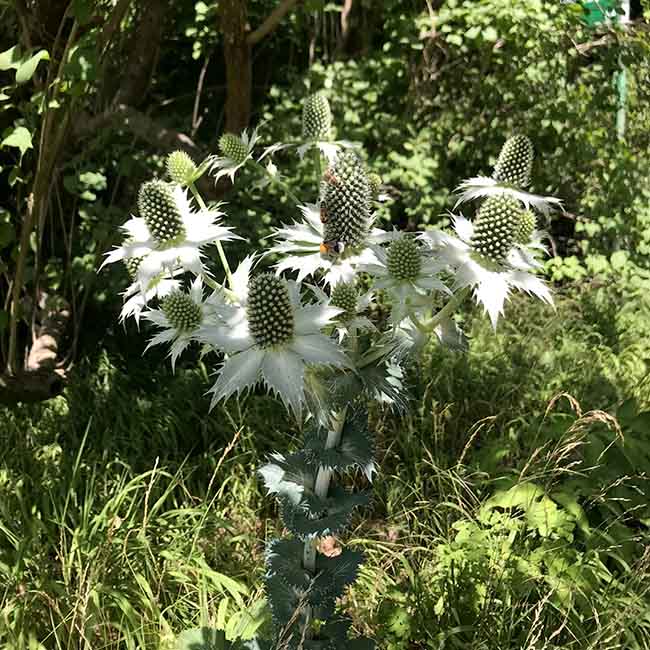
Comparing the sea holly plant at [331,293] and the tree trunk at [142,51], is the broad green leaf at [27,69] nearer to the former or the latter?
the sea holly plant at [331,293]

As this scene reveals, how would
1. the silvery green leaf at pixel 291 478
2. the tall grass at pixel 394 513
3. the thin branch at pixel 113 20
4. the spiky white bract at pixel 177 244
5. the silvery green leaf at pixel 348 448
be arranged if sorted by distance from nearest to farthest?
the spiky white bract at pixel 177 244 → the silvery green leaf at pixel 348 448 → the silvery green leaf at pixel 291 478 → the tall grass at pixel 394 513 → the thin branch at pixel 113 20

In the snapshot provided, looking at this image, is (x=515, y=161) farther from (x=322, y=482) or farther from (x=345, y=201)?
(x=322, y=482)

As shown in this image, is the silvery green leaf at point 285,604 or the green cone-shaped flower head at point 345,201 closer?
the green cone-shaped flower head at point 345,201

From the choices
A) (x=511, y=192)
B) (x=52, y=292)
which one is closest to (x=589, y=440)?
(x=511, y=192)

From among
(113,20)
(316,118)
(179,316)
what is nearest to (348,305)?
(179,316)

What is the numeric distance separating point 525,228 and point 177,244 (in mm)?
653

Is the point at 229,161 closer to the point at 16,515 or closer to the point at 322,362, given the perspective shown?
the point at 322,362

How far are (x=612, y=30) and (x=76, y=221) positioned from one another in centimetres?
343

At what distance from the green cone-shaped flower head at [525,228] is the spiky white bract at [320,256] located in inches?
9.1

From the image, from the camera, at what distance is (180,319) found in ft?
4.73

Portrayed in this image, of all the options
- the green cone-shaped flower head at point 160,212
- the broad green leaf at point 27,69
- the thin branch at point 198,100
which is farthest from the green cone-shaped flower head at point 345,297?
the thin branch at point 198,100

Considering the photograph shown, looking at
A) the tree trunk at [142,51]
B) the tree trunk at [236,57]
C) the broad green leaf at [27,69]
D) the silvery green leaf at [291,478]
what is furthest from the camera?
the tree trunk at [142,51]

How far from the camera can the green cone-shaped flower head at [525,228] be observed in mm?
1353

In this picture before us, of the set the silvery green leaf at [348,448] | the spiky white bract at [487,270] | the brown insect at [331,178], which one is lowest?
the silvery green leaf at [348,448]
